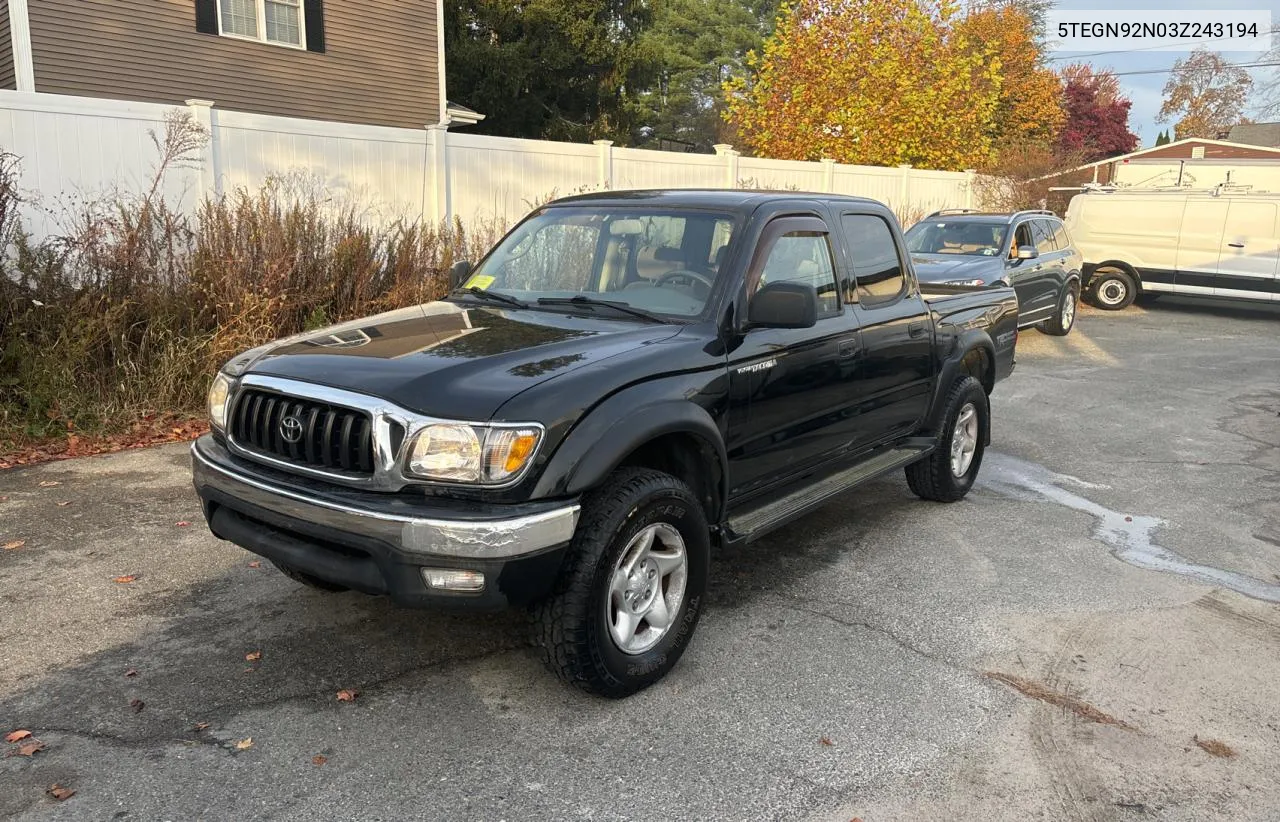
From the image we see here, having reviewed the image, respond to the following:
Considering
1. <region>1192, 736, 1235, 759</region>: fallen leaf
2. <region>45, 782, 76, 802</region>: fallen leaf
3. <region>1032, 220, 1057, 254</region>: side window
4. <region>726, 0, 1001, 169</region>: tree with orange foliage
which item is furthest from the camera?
<region>726, 0, 1001, 169</region>: tree with orange foliage

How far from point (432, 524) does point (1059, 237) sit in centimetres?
1359

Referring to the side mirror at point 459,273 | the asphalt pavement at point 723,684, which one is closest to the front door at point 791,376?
the asphalt pavement at point 723,684

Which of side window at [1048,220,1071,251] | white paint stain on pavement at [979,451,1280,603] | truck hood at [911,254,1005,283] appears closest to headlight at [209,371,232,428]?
white paint stain on pavement at [979,451,1280,603]

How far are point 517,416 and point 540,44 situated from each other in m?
24.3

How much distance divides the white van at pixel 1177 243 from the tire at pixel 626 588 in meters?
15.3

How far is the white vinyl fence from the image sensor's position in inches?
288

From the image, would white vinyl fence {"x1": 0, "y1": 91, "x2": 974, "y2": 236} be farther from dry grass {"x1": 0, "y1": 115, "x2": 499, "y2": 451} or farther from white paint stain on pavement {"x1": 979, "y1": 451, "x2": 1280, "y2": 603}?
white paint stain on pavement {"x1": 979, "y1": 451, "x2": 1280, "y2": 603}

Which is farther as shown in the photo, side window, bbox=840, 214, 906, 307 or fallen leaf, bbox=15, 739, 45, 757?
side window, bbox=840, 214, 906, 307

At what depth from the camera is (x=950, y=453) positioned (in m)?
5.88

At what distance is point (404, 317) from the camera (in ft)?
14.2

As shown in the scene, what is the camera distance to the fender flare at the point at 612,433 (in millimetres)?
3131

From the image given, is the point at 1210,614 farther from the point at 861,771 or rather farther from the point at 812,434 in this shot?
the point at 861,771

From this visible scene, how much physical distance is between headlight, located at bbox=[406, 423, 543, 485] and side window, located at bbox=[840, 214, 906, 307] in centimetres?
238

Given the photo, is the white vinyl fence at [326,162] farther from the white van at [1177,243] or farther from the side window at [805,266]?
the white van at [1177,243]
